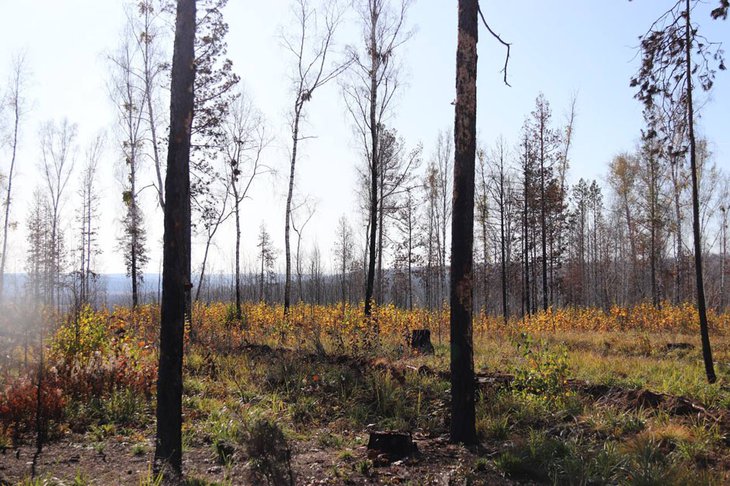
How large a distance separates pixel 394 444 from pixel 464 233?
2265 millimetres

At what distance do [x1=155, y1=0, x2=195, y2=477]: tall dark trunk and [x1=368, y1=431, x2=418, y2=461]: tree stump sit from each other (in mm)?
1859

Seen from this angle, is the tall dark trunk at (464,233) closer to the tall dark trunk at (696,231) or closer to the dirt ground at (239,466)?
the dirt ground at (239,466)

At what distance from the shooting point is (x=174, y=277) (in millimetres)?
4211

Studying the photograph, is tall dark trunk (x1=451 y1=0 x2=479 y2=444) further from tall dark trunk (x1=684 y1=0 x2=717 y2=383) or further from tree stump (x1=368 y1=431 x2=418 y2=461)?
tall dark trunk (x1=684 y1=0 x2=717 y2=383)

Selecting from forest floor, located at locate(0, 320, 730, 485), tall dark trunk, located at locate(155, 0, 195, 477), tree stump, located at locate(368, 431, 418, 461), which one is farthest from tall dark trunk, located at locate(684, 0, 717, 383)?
tall dark trunk, located at locate(155, 0, 195, 477)

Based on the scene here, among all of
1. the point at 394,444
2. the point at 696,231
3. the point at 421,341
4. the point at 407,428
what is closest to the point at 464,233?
the point at 394,444

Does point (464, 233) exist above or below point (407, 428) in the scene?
above

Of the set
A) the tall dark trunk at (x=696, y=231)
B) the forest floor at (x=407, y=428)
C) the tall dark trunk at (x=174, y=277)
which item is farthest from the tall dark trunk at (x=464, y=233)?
the tall dark trunk at (x=696, y=231)

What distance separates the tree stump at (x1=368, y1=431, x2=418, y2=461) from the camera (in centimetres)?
467

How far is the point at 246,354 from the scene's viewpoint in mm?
9258

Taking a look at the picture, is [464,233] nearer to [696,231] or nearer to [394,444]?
[394,444]

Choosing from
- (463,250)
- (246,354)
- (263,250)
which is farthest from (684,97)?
(263,250)

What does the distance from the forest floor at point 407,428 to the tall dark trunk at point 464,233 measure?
18.3 inches

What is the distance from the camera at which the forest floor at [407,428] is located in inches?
158
